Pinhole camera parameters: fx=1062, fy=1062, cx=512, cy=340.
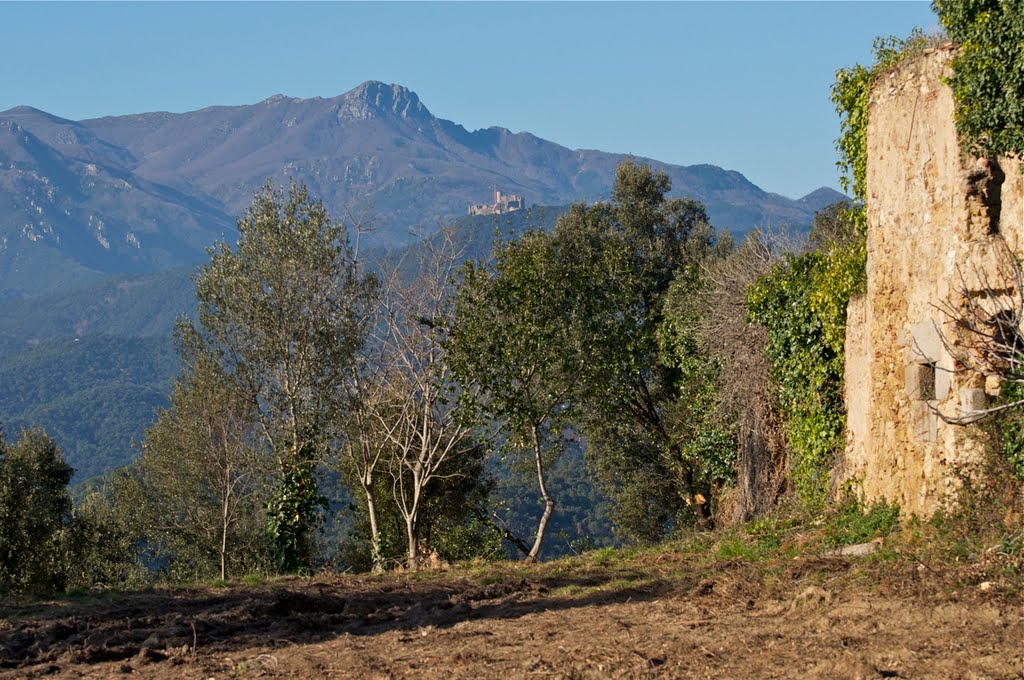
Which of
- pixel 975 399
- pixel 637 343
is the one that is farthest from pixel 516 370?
pixel 975 399

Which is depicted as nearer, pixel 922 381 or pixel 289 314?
pixel 922 381

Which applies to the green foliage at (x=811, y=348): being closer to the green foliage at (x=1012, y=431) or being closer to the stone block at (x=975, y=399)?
the stone block at (x=975, y=399)

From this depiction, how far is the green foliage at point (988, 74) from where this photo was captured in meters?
10.5

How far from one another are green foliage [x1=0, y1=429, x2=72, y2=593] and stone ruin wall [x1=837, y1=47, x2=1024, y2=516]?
2327cm

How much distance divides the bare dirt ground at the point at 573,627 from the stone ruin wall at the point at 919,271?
1683mm

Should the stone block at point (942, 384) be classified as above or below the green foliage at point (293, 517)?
above

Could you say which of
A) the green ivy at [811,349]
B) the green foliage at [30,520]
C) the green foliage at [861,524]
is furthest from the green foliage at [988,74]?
the green foliage at [30,520]

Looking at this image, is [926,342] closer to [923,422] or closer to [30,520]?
[923,422]

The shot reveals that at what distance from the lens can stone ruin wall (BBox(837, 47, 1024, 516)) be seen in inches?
449

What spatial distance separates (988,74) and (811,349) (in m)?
5.83

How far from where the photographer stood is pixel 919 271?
1237cm

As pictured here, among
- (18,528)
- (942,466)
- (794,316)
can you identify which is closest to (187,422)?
(18,528)

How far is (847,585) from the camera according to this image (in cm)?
1045

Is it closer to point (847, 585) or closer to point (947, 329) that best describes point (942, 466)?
point (947, 329)
